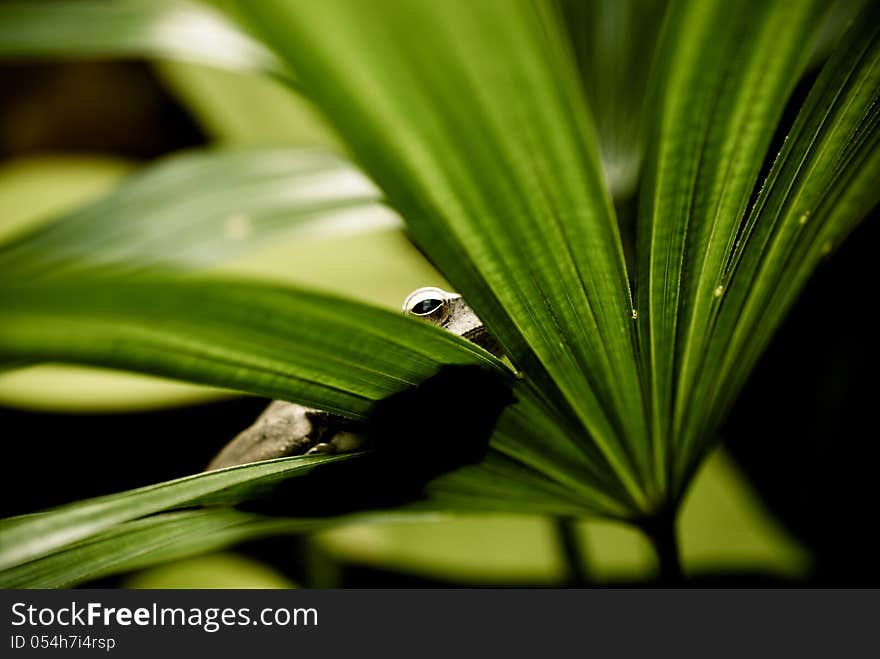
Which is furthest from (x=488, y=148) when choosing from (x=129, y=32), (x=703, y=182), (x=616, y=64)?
(x=616, y=64)

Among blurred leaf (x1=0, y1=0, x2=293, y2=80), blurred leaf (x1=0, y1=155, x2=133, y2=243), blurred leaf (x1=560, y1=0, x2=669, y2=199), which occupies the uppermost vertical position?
blurred leaf (x1=0, y1=155, x2=133, y2=243)

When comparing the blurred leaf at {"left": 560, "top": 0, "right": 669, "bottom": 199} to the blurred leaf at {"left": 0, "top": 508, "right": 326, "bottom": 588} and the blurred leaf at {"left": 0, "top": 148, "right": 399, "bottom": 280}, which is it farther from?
the blurred leaf at {"left": 0, "top": 508, "right": 326, "bottom": 588}

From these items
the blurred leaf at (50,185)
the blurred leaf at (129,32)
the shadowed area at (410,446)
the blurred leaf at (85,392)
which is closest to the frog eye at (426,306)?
the shadowed area at (410,446)

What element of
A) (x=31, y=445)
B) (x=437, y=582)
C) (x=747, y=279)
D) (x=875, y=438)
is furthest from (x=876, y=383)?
(x=31, y=445)

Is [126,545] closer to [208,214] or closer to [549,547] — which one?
[208,214]

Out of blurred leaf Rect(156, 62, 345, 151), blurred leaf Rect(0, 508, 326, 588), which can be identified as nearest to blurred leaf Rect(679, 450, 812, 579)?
blurred leaf Rect(0, 508, 326, 588)
